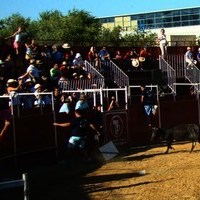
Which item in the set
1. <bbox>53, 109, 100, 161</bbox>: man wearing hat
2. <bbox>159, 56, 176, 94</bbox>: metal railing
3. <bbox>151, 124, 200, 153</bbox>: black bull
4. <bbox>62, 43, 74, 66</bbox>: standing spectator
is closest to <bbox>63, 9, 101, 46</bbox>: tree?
<bbox>159, 56, 176, 94</bbox>: metal railing

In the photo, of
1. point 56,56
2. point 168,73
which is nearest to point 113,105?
point 56,56

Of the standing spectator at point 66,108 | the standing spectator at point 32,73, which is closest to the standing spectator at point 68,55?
the standing spectator at point 32,73

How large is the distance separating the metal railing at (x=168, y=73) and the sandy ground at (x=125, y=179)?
9823 millimetres

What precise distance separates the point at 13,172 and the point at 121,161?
290 centimetres

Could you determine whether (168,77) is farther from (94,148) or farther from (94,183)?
(94,183)

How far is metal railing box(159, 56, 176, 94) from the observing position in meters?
25.9

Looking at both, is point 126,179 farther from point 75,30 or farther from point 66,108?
point 75,30

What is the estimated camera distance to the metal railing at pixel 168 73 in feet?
85.0

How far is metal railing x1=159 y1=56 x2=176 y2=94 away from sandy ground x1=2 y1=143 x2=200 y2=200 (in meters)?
9.82

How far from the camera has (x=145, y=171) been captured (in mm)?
12984

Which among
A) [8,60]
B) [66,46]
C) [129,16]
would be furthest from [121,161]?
[129,16]

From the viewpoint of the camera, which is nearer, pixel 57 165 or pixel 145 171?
pixel 145 171

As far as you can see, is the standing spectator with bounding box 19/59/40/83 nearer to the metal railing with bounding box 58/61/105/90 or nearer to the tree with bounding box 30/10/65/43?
the metal railing with bounding box 58/61/105/90

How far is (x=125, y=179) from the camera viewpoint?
39.5 feet
